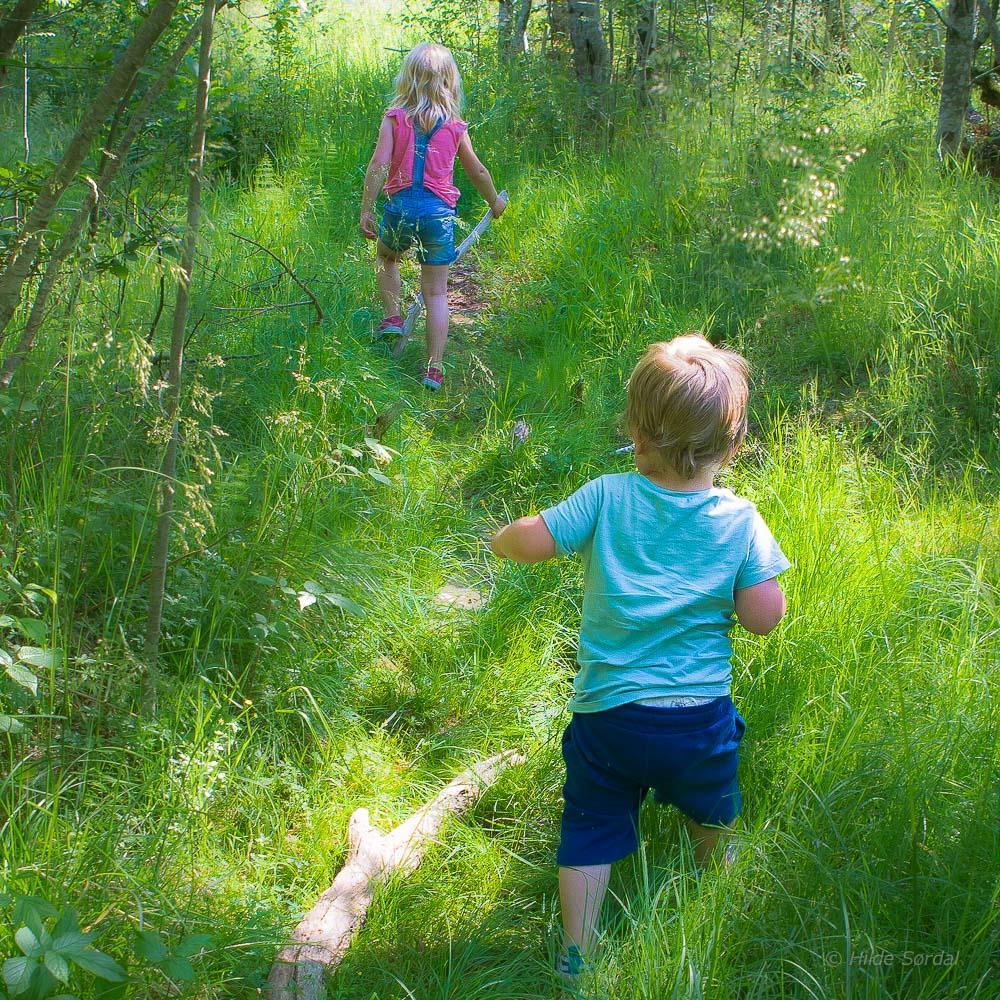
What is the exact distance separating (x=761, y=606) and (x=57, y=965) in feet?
4.82

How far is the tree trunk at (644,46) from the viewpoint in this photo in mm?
7543

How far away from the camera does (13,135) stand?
559 centimetres

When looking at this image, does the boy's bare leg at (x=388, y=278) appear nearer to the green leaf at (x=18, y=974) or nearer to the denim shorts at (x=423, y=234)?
the denim shorts at (x=423, y=234)

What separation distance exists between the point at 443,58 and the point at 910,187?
8.67 feet

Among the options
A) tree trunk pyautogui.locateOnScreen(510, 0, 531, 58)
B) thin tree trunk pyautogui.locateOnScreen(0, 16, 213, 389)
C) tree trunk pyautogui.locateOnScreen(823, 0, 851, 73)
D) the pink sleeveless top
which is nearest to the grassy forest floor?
thin tree trunk pyautogui.locateOnScreen(0, 16, 213, 389)

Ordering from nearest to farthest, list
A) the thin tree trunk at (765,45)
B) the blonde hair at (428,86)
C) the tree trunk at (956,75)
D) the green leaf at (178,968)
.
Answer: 1. the green leaf at (178,968)
2. the blonde hair at (428,86)
3. the tree trunk at (956,75)
4. the thin tree trunk at (765,45)

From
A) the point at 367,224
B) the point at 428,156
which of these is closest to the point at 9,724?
the point at 367,224

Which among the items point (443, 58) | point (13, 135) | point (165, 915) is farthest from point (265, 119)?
point (165, 915)

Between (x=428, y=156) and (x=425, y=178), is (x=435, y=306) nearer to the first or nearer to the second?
(x=425, y=178)

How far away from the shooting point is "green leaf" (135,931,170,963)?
1633mm

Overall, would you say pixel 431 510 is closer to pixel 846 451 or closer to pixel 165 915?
pixel 846 451

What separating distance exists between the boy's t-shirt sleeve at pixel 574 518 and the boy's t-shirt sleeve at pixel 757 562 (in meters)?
0.34

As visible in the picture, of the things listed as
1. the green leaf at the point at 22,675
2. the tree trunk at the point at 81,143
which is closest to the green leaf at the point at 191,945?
the green leaf at the point at 22,675

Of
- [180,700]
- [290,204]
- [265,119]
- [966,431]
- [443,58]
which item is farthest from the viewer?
[265,119]
